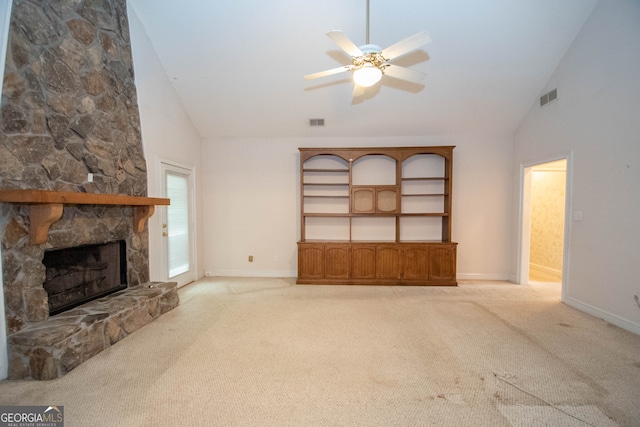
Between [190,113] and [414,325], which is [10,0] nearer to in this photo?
[190,113]

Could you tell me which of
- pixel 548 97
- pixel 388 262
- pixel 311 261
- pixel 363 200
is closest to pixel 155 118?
pixel 311 261

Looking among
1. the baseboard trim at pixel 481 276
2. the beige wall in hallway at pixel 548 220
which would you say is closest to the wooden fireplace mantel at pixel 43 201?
the baseboard trim at pixel 481 276

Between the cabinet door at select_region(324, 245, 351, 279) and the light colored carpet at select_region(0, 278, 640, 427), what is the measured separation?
3.72ft

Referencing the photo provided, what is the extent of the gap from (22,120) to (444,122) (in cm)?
524

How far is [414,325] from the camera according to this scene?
9.98ft

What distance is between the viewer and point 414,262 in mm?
4637

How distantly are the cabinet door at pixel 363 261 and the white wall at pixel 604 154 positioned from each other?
2.63 meters

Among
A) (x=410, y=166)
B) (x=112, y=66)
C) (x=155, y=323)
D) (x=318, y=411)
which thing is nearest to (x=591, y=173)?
(x=410, y=166)

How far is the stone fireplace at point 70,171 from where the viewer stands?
6.97 feet

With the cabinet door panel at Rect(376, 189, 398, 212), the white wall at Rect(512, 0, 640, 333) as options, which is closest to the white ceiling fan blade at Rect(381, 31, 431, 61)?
the white wall at Rect(512, 0, 640, 333)

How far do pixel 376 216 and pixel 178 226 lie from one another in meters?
3.32

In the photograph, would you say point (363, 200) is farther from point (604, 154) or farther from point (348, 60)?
point (604, 154)

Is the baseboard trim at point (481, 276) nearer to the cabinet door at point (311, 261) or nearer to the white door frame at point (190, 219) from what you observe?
the cabinet door at point (311, 261)

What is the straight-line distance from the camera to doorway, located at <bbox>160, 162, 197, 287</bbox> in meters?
4.02
